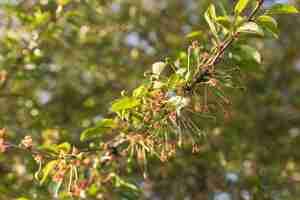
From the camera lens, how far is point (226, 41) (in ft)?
6.14

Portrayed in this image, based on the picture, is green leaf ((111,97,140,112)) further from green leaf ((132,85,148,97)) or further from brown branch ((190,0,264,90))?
brown branch ((190,0,264,90))

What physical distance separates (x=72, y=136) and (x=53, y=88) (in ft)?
4.21

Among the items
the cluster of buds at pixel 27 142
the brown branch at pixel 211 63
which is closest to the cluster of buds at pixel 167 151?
the brown branch at pixel 211 63

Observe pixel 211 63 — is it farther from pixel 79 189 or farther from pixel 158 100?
pixel 79 189

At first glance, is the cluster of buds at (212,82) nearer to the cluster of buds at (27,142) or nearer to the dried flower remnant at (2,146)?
the cluster of buds at (27,142)

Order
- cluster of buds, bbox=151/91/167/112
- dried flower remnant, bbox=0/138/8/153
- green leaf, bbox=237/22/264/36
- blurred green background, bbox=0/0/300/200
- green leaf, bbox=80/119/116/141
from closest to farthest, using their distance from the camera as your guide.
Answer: green leaf, bbox=237/22/264/36 < cluster of buds, bbox=151/91/167/112 < dried flower remnant, bbox=0/138/8/153 < green leaf, bbox=80/119/116/141 < blurred green background, bbox=0/0/300/200

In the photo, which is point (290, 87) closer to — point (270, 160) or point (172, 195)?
point (270, 160)

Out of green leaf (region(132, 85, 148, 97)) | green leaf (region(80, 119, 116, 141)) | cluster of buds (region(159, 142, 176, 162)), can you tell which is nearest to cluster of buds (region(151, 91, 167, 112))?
green leaf (region(132, 85, 148, 97))

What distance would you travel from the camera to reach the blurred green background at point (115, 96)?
10.4 feet

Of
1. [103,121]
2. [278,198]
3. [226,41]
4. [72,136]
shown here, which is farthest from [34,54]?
[278,198]

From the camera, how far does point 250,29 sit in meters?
1.76

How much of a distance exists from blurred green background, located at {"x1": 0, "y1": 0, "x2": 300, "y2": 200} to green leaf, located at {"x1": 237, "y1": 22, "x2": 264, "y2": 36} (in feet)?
3.45

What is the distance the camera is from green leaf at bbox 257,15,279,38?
5.96 ft

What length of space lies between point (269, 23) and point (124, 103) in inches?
22.5
